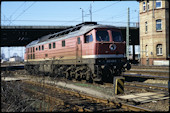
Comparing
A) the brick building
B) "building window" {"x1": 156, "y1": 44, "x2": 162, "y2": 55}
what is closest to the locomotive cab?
the brick building

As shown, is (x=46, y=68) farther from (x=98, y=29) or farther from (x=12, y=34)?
(x=12, y=34)

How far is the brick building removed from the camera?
1215 inches

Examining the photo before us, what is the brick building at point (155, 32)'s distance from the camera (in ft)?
101

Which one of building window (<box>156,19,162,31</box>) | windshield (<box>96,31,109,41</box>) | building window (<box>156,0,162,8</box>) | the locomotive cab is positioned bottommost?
the locomotive cab

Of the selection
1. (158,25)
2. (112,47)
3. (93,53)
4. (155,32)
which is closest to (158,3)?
(158,25)

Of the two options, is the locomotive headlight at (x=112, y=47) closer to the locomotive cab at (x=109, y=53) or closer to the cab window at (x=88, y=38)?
the locomotive cab at (x=109, y=53)

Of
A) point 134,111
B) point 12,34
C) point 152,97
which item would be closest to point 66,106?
point 134,111

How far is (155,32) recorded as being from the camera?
31625 millimetres

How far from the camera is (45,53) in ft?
64.6

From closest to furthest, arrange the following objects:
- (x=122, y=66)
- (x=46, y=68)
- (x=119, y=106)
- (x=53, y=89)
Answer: (x=119, y=106) → (x=53, y=89) → (x=122, y=66) → (x=46, y=68)

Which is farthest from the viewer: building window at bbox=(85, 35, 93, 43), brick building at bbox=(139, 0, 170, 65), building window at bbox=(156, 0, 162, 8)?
building window at bbox=(156, 0, 162, 8)

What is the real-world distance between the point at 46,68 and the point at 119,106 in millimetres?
12635

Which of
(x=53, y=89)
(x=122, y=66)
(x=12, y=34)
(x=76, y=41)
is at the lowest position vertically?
(x=53, y=89)

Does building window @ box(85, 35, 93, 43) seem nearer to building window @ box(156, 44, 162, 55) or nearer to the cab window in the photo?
the cab window
